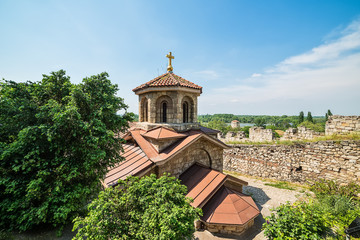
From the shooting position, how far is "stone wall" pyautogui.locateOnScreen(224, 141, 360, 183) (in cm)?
847

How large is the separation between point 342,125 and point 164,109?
11757 mm

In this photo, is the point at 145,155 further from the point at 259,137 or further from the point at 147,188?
the point at 259,137

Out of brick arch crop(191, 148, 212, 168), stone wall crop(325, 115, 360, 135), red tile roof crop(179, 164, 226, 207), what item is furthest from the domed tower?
stone wall crop(325, 115, 360, 135)

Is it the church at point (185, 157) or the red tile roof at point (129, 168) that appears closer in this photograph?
the church at point (185, 157)

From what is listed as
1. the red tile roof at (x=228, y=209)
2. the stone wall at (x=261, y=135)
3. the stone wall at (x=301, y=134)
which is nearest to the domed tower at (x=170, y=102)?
the red tile roof at (x=228, y=209)

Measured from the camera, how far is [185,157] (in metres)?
7.11

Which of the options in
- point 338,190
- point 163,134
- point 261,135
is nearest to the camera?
point 163,134

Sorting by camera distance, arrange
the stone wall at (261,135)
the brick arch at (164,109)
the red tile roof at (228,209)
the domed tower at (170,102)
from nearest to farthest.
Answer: the red tile roof at (228,209) → the domed tower at (170,102) → the brick arch at (164,109) → the stone wall at (261,135)

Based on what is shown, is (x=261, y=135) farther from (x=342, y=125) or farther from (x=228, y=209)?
(x=228, y=209)

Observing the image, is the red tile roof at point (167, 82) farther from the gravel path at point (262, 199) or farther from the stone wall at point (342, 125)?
the stone wall at point (342, 125)

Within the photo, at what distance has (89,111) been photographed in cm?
553

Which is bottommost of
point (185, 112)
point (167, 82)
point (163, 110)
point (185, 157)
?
point (185, 157)

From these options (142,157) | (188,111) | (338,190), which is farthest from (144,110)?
(338,190)

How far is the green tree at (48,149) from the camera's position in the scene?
411cm
